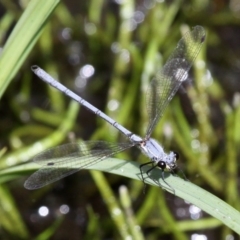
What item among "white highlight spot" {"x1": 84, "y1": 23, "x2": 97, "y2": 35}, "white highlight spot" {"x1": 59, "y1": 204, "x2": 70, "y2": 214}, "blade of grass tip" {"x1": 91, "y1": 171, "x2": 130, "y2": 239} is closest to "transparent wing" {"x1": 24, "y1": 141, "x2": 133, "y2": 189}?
"blade of grass tip" {"x1": 91, "y1": 171, "x2": 130, "y2": 239}

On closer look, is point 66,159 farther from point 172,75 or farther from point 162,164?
point 172,75

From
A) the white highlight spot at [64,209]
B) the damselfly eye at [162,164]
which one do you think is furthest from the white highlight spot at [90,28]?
the damselfly eye at [162,164]

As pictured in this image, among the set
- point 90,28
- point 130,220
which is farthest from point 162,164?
point 90,28

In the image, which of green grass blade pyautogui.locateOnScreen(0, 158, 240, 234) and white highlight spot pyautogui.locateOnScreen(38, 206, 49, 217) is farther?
white highlight spot pyautogui.locateOnScreen(38, 206, 49, 217)

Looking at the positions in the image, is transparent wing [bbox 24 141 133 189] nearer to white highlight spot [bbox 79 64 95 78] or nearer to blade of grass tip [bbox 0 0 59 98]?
blade of grass tip [bbox 0 0 59 98]

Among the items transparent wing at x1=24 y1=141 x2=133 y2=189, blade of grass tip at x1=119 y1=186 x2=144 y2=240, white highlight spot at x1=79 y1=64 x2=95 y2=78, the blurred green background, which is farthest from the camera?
white highlight spot at x1=79 y1=64 x2=95 y2=78

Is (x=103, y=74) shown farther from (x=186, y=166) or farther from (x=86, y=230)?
(x=86, y=230)
